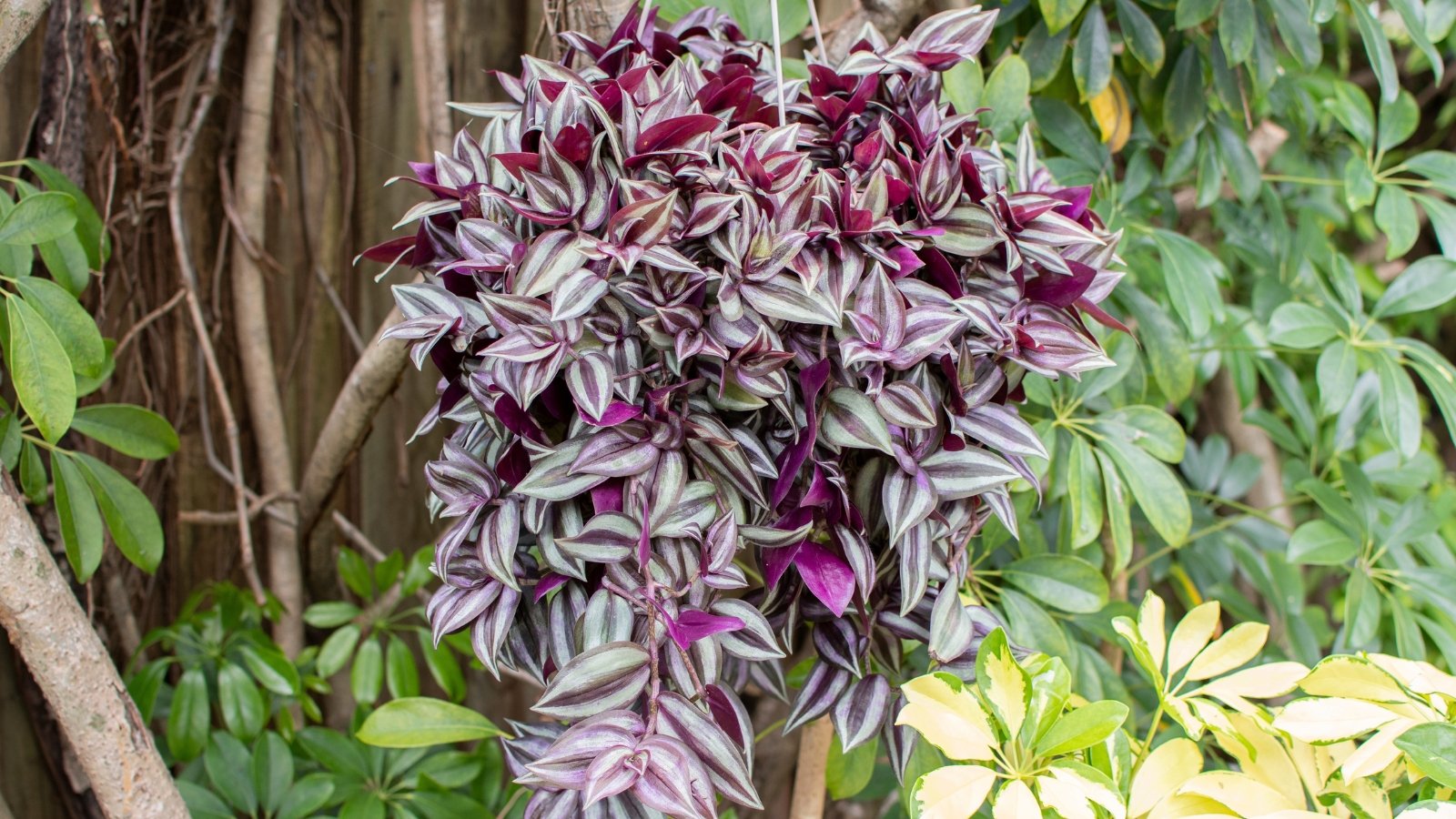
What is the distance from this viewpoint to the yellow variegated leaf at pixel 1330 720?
50cm

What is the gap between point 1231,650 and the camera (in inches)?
22.5

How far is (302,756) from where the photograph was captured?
100cm

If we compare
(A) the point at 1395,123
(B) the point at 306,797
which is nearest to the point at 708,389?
(B) the point at 306,797

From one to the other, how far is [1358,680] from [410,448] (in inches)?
39.6

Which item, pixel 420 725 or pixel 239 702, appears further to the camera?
pixel 239 702

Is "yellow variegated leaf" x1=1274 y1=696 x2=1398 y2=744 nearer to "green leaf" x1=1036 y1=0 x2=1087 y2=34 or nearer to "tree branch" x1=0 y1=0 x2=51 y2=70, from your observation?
"green leaf" x1=1036 y1=0 x2=1087 y2=34

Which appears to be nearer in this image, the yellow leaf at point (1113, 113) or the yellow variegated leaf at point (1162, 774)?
the yellow variegated leaf at point (1162, 774)

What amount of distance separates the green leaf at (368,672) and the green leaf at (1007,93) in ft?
2.61

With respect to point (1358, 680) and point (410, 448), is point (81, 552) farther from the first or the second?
point (1358, 680)

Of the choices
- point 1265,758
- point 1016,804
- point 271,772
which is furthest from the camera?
point 271,772

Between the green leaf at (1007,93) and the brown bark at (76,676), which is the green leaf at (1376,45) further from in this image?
the brown bark at (76,676)

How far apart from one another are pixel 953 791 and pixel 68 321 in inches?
28.2

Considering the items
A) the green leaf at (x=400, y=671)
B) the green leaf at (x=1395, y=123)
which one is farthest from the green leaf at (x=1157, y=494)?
the green leaf at (x=400, y=671)

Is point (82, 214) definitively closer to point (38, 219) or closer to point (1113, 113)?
point (38, 219)
